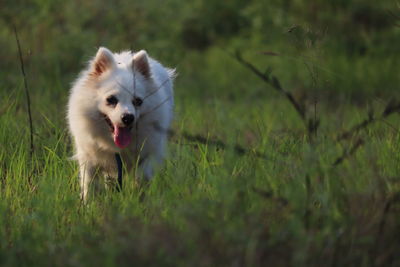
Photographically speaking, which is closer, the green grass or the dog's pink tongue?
the green grass

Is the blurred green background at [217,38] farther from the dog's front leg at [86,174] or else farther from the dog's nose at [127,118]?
the dog's nose at [127,118]

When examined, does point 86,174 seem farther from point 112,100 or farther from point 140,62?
point 140,62

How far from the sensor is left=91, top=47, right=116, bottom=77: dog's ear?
516cm

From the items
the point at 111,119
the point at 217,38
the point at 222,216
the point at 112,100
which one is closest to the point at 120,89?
the point at 112,100

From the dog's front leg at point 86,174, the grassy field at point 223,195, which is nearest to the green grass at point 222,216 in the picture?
the grassy field at point 223,195

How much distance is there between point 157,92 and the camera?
211 inches

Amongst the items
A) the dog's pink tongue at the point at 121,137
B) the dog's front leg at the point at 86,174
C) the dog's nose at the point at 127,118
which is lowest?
the dog's front leg at the point at 86,174

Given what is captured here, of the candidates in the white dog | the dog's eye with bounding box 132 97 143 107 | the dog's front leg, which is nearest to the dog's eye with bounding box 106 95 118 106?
the white dog

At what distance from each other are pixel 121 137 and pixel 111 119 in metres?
0.16

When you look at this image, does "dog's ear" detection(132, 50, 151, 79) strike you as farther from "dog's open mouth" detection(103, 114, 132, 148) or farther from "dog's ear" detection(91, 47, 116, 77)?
"dog's open mouth" detection(103, 114, 132, 148)

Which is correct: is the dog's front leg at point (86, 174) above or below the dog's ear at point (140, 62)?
below

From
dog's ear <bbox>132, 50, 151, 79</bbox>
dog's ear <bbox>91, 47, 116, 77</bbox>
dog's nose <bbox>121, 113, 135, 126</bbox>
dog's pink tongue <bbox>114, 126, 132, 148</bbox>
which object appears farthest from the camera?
dog's ear <bbox>132, 50, 151, 79</bbox>

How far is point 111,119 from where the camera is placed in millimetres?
4949

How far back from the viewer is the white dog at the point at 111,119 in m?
5.03
